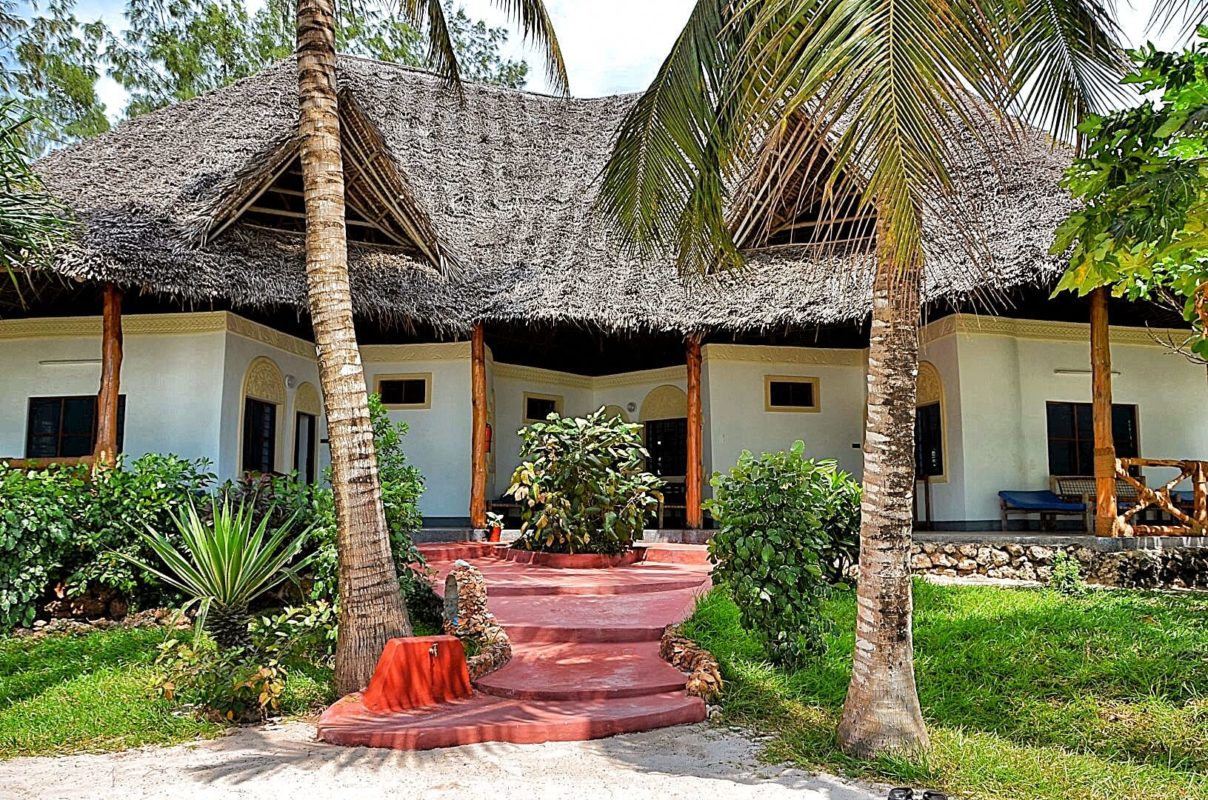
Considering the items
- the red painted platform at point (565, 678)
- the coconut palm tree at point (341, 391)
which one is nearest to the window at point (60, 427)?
the red painted platform at point (565, 678)

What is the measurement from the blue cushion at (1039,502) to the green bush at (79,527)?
9.03 meters

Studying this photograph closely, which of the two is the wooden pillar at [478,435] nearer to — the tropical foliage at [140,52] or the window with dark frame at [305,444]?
the window with dark frame at [305,444]

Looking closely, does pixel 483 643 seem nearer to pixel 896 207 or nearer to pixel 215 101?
pixel 896 207

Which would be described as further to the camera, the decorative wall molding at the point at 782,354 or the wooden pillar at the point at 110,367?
the decorative wall molding at the point at 782,354

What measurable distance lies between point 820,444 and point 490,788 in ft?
33.4

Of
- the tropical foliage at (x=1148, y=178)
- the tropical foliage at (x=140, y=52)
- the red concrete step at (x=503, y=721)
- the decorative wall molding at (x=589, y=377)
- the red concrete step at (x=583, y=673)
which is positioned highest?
the tropical foliage at (x=140, y=52)

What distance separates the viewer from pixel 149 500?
26.4 ft

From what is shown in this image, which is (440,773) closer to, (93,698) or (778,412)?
(93,698)

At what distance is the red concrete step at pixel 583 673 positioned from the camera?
520 centimetres

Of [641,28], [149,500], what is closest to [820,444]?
[641,28]

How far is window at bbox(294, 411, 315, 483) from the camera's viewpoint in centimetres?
1267

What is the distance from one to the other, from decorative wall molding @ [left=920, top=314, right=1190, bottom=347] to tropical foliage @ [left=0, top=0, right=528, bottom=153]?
50.2 ft

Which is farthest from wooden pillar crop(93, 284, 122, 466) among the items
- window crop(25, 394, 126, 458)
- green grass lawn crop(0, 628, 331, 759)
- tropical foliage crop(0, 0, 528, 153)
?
tropical foliage crop(0, 0, 528, 153)

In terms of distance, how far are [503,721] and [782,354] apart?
9.42 meters
